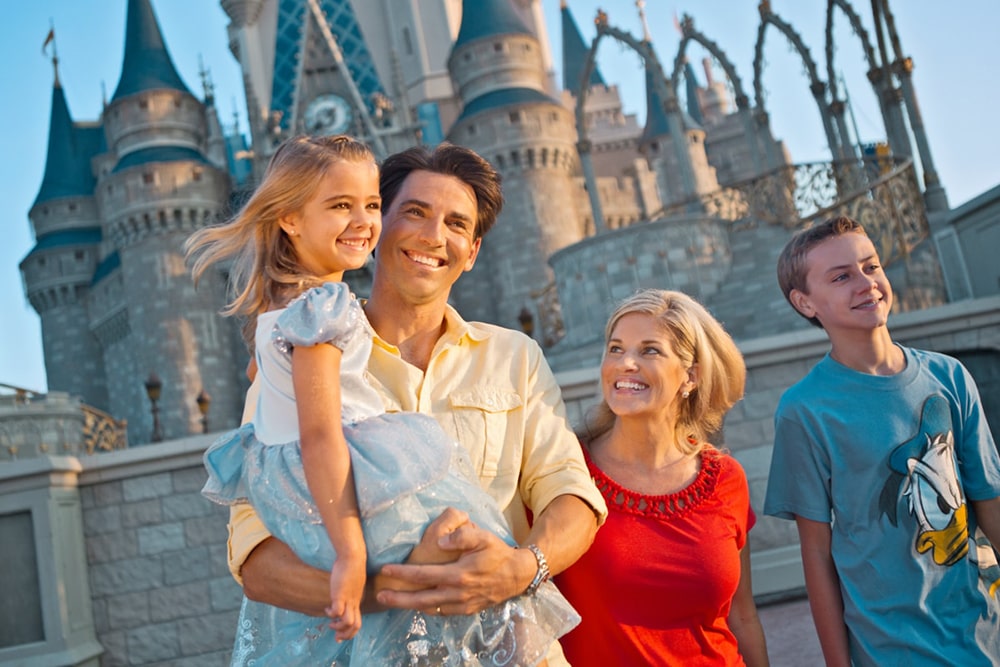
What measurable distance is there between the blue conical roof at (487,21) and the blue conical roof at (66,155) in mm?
14213

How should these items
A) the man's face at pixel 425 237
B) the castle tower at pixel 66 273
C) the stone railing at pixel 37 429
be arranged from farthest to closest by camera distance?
the castle tower at pixel 66 273
the stone railing at pixel 37 429
the man's face at pixel 425 237

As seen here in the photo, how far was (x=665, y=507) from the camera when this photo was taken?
232 centimetres

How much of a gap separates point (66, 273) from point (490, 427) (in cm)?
3277

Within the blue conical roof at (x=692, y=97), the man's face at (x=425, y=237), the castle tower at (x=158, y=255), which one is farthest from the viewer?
the blue conical roof at (x=692, y=97)

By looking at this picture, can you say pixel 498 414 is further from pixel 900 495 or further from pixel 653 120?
pixel 653 120

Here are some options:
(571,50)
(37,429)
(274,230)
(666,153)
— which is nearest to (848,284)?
(274,230)

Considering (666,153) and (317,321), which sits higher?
(666,153)

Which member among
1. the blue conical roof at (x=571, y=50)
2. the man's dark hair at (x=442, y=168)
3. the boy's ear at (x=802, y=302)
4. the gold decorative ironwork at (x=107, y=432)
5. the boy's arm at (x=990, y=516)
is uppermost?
the blue conical roof at (x=571, y=50)

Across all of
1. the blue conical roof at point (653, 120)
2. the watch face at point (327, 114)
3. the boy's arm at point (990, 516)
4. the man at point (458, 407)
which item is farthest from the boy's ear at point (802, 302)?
the blue conical roof at point (653, 120)

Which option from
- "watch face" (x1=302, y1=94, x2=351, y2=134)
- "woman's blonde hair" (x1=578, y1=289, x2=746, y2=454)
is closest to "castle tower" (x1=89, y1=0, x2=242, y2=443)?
"watch face" (x1=302, y1=94, x2=351, y2=134)

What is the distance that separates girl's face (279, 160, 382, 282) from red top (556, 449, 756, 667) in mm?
867

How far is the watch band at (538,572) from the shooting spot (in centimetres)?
183

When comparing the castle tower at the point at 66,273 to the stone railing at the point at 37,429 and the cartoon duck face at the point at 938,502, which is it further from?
the cartoon duck face at the point at 938,502

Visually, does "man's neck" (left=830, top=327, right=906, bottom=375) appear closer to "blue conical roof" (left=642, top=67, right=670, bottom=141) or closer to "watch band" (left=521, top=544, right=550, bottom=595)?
"watch band" (left=521, top=544, right=550, bottom=595)
